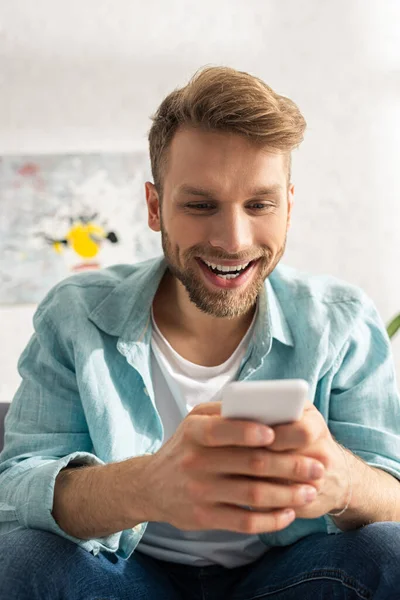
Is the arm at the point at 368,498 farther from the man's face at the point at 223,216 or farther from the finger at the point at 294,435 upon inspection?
the man's face at the point at 223,216

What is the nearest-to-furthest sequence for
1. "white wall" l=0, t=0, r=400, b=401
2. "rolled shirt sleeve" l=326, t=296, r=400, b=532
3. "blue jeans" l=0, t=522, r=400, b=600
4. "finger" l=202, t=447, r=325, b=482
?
"finger" l=202, t=447, r=325, b=482, "blue jeans" l=0, t=522, r=400, b=600, "rolled shirt sleeve" l=326, t=296, r=400, b=532, "white wall" l=0, t=0, r=400, b=401

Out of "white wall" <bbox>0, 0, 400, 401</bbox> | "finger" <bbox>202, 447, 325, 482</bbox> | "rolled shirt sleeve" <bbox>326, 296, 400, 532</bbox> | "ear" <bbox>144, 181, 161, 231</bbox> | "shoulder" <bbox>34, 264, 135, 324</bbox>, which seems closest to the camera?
"finger" <bbox>202, 447, 325, 482</bbox>

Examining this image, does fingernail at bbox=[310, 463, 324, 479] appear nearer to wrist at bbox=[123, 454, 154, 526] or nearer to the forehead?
wrist at bbox=[123, 454, 154, 526]

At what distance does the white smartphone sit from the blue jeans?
0.32 metres

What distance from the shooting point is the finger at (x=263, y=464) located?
0.93m

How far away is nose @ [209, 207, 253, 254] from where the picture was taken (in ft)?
4.43

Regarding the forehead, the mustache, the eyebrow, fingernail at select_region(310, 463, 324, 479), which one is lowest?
fingernail at select_region(310, 463, 324, 479)

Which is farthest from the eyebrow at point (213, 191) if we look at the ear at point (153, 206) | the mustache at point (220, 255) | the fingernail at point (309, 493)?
the fingernail at point (309, 493)

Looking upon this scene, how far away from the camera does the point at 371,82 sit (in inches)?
128

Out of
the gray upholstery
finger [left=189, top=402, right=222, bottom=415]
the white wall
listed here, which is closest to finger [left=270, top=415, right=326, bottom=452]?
finger [left=189, top=402, right=222, bottom=415]

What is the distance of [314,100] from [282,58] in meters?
0.23

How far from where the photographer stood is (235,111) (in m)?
1.36

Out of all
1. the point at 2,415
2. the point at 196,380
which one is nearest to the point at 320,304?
the point at 196,380

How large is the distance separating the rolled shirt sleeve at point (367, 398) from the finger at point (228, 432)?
49 cm
